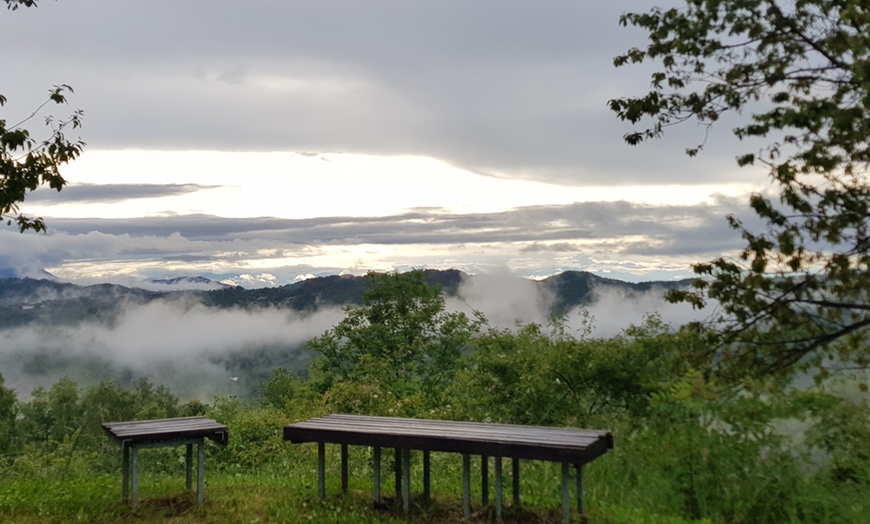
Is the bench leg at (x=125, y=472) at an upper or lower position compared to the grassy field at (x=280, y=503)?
upper

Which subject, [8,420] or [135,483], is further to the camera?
[8,420]

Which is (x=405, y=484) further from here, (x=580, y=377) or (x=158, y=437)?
(x=580, y=377)

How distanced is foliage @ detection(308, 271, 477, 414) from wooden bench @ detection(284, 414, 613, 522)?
1240cm

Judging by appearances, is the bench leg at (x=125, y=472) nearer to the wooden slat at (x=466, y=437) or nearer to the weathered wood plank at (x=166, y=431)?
the weathered wood plank at (x=166, y=431)

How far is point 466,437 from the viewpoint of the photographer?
6168mm

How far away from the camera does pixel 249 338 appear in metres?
113

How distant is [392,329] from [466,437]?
15470mm

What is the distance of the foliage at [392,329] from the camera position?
20609mm

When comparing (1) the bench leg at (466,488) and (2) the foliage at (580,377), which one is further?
(2) the foliage at (580,377)

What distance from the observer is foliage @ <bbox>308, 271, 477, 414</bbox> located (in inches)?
811

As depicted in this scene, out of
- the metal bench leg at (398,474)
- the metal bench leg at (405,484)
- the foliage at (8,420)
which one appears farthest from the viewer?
the foliage at (8,420)

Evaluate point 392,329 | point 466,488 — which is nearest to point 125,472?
point 466,488

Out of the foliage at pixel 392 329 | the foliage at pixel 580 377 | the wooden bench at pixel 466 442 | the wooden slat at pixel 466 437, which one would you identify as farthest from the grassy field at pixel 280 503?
the foliage at pixel 392 329

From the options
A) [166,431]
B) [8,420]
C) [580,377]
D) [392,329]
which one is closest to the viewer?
[166,431]
